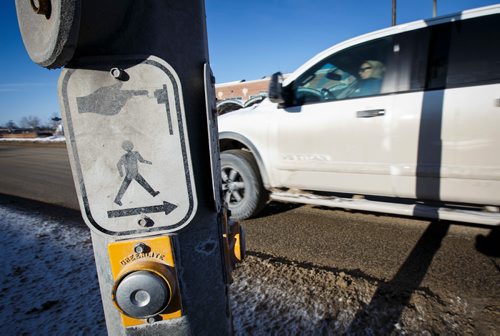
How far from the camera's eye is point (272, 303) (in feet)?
5.93

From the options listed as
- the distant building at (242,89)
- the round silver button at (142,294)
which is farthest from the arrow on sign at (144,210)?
the distant building at (242,89)

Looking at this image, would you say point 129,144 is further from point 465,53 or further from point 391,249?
point 465,53

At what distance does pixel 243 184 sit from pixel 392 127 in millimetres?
1758

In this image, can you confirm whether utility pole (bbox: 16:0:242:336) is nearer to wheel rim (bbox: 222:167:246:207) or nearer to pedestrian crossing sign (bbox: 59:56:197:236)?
pedestrian crossing sign (bbox: 59:56:197:236)

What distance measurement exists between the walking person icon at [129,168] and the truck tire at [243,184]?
272cm

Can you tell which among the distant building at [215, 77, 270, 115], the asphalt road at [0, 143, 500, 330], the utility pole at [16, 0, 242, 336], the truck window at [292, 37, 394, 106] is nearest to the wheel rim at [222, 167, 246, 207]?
the asphalt road at [0, 143, 500, 330]

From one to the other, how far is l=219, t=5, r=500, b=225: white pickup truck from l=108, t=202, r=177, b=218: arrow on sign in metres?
2.41

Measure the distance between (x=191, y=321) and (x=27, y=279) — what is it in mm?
2405

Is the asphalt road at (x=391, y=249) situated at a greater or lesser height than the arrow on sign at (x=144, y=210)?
lesser

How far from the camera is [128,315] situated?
2.07 feet

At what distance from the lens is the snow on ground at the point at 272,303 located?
160 centimetres

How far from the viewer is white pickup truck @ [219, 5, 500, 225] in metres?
2.23

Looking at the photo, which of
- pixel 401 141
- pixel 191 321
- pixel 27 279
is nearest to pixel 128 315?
pixel 191 321

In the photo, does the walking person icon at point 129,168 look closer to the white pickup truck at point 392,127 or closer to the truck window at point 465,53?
the white pickup truck at point 392,127
